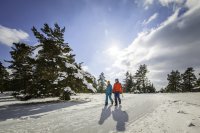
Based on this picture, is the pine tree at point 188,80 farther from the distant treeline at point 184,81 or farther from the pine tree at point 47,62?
the pine tree at point 47,62

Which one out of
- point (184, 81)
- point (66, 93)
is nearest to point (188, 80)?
point (184, 81)

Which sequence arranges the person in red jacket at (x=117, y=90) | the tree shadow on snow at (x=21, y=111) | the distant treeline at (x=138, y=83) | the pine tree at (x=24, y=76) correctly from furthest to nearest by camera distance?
the distant treeline at (x=138, y=83), the pine tree at (x=24, y=76), the person in red jacket at (x=117, y=90), the tree shadow on snow at (x=21, y=111)

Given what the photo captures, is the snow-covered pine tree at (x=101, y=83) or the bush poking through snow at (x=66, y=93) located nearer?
the bush poking through snow at (x=66, y=93)

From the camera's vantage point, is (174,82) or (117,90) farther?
(174,82)

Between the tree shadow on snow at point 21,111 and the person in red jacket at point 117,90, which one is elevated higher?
the person in red jacket at point 117,90

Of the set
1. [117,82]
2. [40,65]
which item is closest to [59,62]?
[40,65]

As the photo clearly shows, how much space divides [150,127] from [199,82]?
84739 millimetres

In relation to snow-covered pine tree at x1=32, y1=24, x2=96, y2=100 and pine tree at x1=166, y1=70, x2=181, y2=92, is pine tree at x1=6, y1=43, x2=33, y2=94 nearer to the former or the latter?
snow-covered pine tree at x1=32, y1=24, x2=96, y2=100

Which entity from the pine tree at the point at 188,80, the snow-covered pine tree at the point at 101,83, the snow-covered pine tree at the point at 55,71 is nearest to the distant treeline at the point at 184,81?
the pine tree at the point at 188,80

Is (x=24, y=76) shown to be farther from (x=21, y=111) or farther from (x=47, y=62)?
(x=21, y=111)

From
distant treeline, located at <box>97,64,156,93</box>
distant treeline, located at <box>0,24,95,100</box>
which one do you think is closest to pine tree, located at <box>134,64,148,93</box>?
distant treeline, located at <box>97,64,156,93</box>

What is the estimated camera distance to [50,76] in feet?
59.7

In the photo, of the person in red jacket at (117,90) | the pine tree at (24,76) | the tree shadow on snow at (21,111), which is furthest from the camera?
the pine tree at (24,76)

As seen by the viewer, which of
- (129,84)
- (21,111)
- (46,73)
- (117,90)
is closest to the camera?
(21,111)
